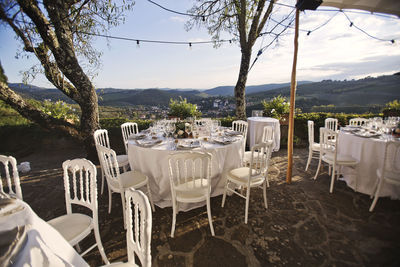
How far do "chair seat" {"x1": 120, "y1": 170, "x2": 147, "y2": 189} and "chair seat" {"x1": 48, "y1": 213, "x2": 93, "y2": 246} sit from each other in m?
0.70

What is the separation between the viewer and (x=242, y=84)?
6.15 meters

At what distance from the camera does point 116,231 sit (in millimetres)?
2262

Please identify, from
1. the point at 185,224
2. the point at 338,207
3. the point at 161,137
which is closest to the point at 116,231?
the point at 185,224

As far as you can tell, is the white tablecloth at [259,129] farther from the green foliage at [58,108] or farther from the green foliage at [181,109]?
the green foliage at [58,108]

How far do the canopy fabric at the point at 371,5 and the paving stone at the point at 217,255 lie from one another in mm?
5227

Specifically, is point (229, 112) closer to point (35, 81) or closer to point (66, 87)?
point (66, 87)

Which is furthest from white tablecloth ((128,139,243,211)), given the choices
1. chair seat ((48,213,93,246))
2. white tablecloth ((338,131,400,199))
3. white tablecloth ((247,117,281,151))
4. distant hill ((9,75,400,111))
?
distant hill ((9,75,400,111))

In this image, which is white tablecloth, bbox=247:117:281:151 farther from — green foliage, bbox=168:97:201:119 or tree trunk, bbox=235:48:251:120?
green foliage, bbox=168:97:201:119

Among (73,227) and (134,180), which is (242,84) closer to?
(134,180)

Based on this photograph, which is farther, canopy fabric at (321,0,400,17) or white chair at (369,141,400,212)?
canopy fabric at (321,0,400,17)

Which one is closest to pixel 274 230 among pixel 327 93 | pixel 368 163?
pixel 368 163

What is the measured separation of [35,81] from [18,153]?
2.71 metres

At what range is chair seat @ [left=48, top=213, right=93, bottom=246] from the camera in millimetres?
1489

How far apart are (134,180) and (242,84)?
5004mm
